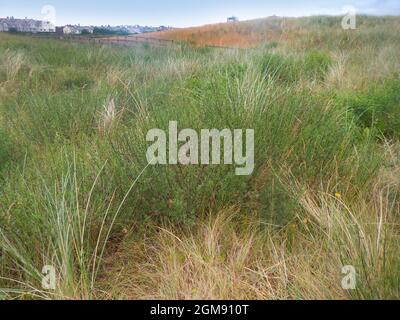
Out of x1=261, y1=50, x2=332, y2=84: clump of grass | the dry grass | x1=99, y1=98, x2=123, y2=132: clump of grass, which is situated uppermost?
x1=261, y1=50, x2=332, y2=84: clump of grass

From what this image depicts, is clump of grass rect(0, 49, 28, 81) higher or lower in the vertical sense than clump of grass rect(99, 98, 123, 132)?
higher

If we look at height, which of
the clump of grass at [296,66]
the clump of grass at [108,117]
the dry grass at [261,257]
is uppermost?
the clump of grass at [296,66]

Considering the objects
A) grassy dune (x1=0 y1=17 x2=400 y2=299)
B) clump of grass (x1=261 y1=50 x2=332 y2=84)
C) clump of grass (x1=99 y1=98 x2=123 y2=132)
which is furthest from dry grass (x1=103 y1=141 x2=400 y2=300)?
clump of grass (x1=261 y1=50 x2=332 y2=84)

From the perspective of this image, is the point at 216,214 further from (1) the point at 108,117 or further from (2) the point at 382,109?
(2) the point at 382,109

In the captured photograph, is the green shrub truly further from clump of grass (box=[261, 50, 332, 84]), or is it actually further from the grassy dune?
clump of grass (box=[261, 50, 332, 84])

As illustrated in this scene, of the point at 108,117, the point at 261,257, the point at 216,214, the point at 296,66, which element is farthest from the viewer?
the point at 296,66

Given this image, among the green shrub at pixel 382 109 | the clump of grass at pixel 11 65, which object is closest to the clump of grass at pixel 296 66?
the green shrub at pixel 382 109

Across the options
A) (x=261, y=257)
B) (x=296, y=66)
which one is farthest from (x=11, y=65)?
(x=261, y=257)

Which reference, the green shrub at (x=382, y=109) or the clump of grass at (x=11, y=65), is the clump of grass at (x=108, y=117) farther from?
the clump of grass at (x=11, y=65)

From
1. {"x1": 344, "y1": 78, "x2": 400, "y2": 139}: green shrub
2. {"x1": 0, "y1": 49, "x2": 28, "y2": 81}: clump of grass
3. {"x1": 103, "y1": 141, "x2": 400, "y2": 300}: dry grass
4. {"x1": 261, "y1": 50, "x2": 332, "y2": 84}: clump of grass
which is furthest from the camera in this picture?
{"x1": 0, "y1": 49, "x2": 28, "y2": 81}: clump of grass

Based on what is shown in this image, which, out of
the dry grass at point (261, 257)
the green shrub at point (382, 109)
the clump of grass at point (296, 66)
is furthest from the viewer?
the clump of grass at point (296, 66)

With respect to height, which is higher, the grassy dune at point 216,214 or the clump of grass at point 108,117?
the clump of grass at point 108,117

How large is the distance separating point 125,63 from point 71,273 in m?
6.77
